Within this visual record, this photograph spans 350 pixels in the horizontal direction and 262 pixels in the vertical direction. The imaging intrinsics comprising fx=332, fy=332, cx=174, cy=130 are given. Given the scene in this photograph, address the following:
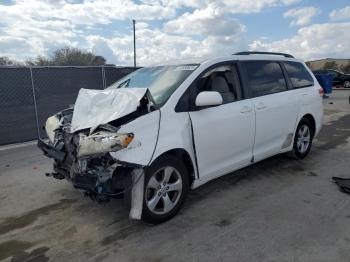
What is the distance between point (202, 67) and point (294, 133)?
2444 millimetres

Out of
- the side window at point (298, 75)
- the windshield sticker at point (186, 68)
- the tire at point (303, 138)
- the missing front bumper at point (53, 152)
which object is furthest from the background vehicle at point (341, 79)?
the missing front bumper at point (53, 152)

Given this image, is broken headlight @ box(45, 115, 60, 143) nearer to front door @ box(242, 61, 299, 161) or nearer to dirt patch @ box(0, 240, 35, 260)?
dirt patch @ box(0, 240, 35, 260)

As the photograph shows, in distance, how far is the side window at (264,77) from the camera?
4.84 meters

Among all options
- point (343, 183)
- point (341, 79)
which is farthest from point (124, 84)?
point (341, 79)

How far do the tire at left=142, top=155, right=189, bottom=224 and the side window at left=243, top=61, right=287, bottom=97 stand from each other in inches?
70.7

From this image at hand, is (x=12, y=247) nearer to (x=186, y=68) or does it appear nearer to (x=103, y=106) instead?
(x=103, y=106)

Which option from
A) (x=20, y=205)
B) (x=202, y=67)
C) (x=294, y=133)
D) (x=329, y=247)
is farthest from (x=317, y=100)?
(x=20, y=205)

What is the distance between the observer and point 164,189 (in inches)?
147

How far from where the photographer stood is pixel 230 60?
15.1 feet

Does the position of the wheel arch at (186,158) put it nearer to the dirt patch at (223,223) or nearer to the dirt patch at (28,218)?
the dirt patch at (223,223)

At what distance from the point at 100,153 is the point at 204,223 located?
1.45 metres

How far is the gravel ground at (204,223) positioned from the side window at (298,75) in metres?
1.54

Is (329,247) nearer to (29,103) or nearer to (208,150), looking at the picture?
(208,150)

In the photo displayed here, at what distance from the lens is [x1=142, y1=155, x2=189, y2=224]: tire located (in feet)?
11.8
